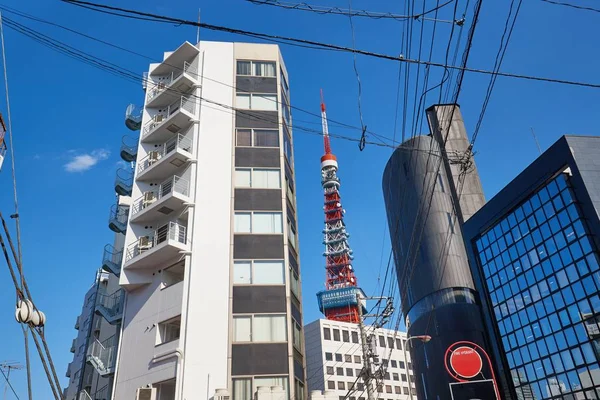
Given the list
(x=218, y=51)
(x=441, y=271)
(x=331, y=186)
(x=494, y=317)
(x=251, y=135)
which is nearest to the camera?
(x=251, y=135)

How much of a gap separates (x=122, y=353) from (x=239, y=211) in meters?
10.4

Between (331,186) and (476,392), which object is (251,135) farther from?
(331,186)

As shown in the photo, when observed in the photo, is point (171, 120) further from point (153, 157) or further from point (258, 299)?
point (258, 299)

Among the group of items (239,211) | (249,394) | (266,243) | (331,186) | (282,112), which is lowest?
(249,394)

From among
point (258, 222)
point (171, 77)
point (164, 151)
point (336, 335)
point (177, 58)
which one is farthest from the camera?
point (336, 335)

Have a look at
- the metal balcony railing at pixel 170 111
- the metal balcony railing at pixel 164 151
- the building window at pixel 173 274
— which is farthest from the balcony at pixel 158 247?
the metal balcony railing at pixel 170 111

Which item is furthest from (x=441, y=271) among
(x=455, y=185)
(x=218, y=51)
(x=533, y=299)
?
(x=218, y=51)

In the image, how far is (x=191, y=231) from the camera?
28.0 m

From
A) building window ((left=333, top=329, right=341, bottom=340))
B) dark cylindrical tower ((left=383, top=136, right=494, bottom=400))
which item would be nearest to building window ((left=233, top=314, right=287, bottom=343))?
dark cylindrical tower ((left=383, top=136, right=494, bottom=400))

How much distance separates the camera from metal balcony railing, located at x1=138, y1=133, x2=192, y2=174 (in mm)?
32025

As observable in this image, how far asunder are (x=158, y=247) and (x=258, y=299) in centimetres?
655

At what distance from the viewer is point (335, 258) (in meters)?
160

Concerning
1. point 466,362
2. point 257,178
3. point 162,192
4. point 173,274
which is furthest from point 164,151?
point 466,362

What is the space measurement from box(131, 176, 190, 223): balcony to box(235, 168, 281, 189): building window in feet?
10.7
